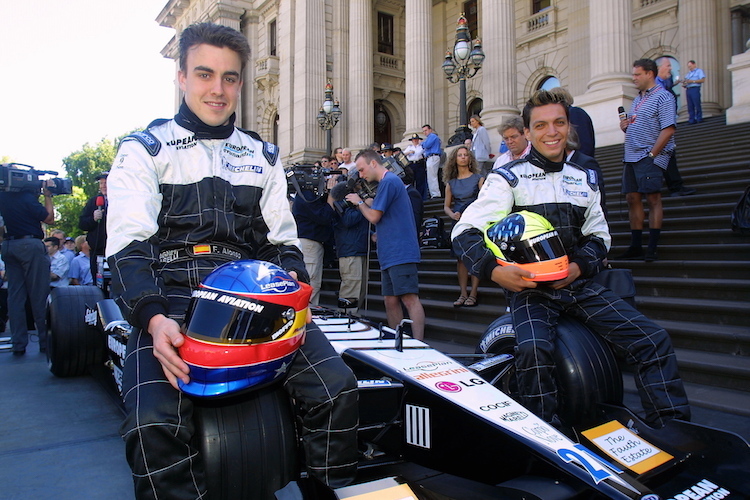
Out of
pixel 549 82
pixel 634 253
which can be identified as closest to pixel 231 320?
pixel 634 253

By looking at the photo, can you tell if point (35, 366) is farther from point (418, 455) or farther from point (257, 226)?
point (418, 455)

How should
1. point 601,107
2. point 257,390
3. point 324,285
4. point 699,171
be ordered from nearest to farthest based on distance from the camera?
point 257,390 → point 699,171 → point 324,285 → point 601,107

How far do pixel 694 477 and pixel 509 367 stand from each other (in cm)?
97

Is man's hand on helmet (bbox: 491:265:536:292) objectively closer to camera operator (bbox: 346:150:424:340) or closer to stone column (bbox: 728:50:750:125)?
camera operator (bbox: 346:150:424:340)

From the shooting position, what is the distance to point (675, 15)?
19875 millimetres

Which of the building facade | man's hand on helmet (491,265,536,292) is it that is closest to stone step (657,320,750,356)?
man's hand on helmet (491,265,536,292)

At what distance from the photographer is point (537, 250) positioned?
8.64ft

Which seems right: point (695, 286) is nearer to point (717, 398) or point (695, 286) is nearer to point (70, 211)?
point (717, 398)

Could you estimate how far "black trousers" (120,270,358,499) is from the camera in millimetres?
1774

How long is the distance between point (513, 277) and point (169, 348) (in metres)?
1.59

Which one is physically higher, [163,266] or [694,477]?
[163,266]

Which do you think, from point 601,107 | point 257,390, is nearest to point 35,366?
point 257,390

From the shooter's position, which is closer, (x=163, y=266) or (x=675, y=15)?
(x=163, y=266)

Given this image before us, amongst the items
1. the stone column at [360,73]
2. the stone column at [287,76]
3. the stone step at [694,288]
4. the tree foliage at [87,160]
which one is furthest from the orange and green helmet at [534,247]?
the tree foliage at [87,160]
